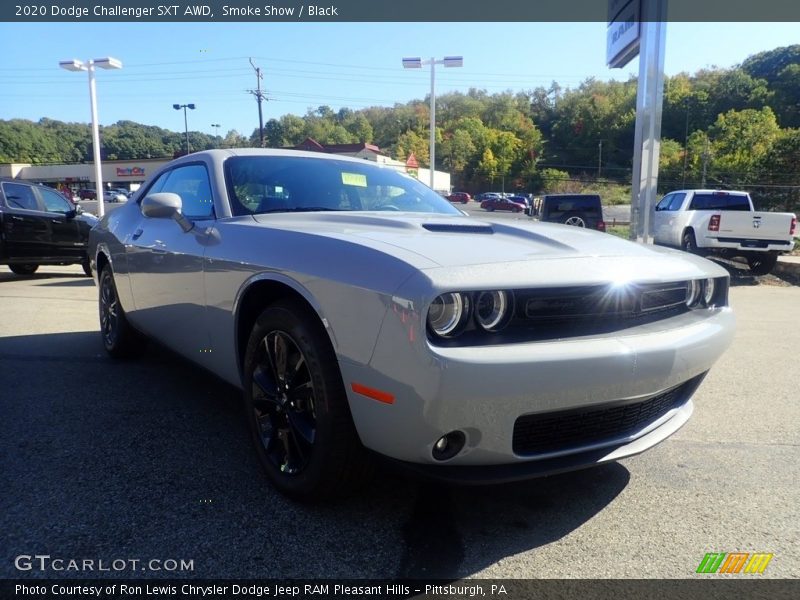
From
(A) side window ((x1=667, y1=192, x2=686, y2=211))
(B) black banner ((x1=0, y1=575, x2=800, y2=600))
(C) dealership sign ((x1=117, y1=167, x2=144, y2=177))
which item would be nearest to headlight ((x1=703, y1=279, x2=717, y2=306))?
(B) black banner ((x1=0, y1=575, x2=800, y2=600))

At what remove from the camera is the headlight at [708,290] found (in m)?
2.54

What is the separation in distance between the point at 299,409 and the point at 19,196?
31.1 ft

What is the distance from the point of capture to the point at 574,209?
14734mm

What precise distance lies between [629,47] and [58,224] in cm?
1147

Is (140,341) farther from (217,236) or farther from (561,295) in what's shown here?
(561,295)

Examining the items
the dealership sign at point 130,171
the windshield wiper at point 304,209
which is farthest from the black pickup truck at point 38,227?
the dealership sign at point 130,171

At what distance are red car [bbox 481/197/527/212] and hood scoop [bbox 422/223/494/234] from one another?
163 feet

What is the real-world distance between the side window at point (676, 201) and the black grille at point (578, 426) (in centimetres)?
1279

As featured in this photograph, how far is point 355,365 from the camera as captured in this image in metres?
1.90

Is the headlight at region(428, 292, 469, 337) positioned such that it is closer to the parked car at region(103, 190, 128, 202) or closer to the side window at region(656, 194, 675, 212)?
the side window at region(656, 194, 675, 212)

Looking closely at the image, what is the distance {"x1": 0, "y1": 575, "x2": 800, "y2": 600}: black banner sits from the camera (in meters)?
1.77

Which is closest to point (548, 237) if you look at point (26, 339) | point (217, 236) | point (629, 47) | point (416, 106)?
point (217, 236)

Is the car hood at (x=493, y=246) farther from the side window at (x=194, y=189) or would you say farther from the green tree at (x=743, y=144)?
the green tree at (x=743, y=144)

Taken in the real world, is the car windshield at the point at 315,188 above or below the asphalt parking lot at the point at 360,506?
above
